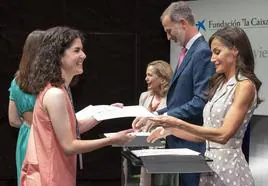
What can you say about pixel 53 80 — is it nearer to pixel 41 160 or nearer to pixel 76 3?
pixel 41 160

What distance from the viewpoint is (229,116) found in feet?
6.81

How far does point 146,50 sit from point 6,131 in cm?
169

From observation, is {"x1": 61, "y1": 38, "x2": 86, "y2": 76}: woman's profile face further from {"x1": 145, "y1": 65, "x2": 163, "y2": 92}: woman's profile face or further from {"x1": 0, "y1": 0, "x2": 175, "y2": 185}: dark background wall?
{"x1": 0, "y1": 0, "x2": 175, "y2": 185}: dark background wall

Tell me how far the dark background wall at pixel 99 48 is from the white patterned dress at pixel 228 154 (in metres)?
3.13

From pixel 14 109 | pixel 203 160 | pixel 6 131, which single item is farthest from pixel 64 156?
pixel 6 131

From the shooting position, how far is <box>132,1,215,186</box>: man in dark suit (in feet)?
8.66

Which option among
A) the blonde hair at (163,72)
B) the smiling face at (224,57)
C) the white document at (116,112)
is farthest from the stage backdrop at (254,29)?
the white document at (116,112)

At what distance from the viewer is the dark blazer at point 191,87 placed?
2635 mm

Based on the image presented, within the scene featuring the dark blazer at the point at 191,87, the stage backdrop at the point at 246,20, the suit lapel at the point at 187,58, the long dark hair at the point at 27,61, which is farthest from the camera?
the stage backdrop at the point at 246,20

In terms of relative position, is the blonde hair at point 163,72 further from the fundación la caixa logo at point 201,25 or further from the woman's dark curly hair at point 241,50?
the woman's dark curly hair at point 241,50

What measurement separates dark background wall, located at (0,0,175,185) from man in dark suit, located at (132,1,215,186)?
236cm

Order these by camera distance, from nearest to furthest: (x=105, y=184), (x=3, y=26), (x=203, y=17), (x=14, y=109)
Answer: (x=14, y=109) → (x=203, y=17) → (x=3, y=26) → (x=105, y=184)

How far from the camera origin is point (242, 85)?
6.91 feet

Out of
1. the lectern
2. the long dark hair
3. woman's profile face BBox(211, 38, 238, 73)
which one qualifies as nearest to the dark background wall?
the long dark hair
